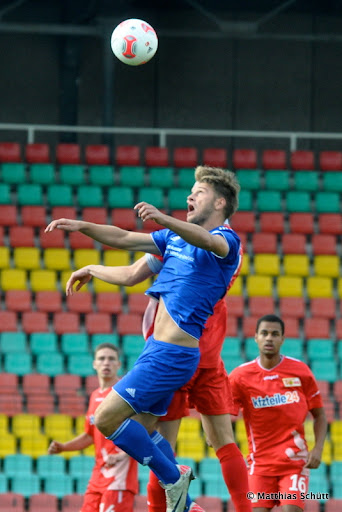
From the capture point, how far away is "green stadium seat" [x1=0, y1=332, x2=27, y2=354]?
1370 cm

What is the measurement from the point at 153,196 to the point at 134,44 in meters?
8.96

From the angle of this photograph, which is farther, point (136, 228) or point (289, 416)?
point (136, 228)

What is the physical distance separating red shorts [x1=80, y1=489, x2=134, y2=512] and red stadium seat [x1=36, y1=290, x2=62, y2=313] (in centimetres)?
661

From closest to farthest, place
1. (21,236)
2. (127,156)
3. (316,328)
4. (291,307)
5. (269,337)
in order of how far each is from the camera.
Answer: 1. (269,337)
2. (316,328)
3. (291,307)
4. (21,236)
5. (127,156)

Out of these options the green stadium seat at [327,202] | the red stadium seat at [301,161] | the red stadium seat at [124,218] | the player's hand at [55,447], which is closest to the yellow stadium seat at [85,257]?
the red stadium seat at [124,218]

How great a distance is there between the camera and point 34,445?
12.0 m

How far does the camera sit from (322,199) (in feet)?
57.2

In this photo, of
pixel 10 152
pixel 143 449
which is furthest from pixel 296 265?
pixel 143 449

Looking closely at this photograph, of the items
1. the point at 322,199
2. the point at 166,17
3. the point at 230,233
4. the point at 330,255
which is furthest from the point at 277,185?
the point at 230,233

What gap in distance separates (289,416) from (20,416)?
227 inches

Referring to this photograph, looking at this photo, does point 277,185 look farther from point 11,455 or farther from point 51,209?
point 11,455

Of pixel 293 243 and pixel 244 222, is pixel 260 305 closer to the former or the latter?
pixel 293 243

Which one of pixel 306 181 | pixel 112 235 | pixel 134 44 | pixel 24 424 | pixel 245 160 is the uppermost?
pixel 245 160

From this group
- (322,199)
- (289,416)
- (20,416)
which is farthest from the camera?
(322,199)
